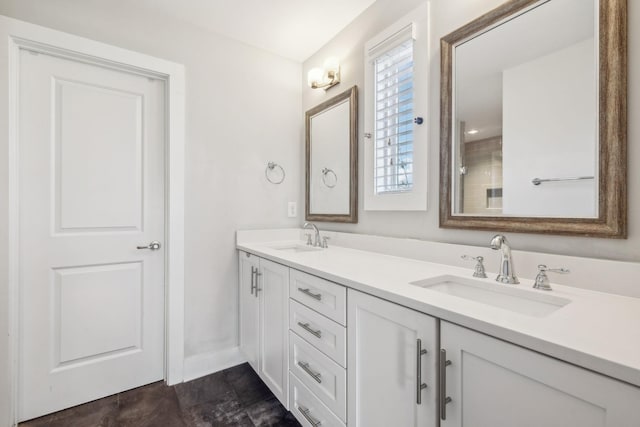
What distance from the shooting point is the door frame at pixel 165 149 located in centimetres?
150

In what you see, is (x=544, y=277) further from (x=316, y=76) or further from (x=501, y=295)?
(x=316, y=76)

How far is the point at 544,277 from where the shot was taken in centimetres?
99

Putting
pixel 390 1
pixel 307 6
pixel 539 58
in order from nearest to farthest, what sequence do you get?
pixel 539 58 < pixel 390 1 < pixel 307 6

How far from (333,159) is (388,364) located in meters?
1.46

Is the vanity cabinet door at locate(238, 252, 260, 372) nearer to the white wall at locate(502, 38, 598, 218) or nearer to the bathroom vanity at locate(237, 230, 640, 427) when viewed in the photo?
the bathroom vanity at locate(237, 230, 640, 427)

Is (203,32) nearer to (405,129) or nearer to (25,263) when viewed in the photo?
(405,129)

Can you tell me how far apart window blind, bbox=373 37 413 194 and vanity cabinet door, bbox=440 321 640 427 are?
0.96m

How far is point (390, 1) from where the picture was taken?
66.8 inches

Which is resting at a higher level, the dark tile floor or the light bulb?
the light bulb

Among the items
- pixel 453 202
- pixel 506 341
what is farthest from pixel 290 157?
pixel 506 341

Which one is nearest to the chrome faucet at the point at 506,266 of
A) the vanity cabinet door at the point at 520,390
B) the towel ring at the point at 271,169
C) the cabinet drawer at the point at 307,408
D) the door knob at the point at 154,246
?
the vanity cabinet door at the point at 520,390

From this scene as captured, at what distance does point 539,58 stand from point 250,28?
173 centimetres

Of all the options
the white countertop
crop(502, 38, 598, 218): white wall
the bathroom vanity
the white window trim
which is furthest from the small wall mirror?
crop(502, 38, 598, 218): white wall

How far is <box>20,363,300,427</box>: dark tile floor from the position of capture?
155 cm
